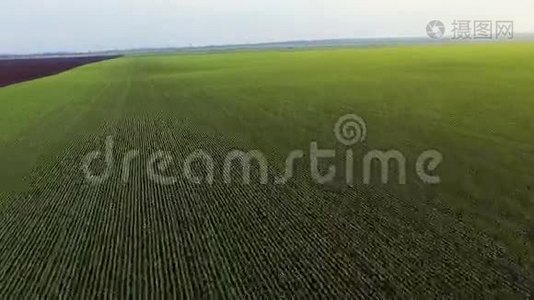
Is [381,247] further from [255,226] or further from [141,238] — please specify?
[141,238]

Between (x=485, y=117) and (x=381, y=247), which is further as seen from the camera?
(x=485, y=117)

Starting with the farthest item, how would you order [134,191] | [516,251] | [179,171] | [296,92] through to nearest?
[296,92], [179,171], [134,191], [516,251]

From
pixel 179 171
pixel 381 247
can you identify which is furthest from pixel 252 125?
pixel 381 247

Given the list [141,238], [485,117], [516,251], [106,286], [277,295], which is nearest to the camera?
[277,295]

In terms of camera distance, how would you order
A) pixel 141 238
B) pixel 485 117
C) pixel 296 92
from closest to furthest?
pixel 141 238, pixel 485 117, pixel 296 92

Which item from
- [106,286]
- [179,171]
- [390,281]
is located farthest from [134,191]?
[390,281]

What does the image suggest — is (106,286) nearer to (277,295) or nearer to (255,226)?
(277,295)
